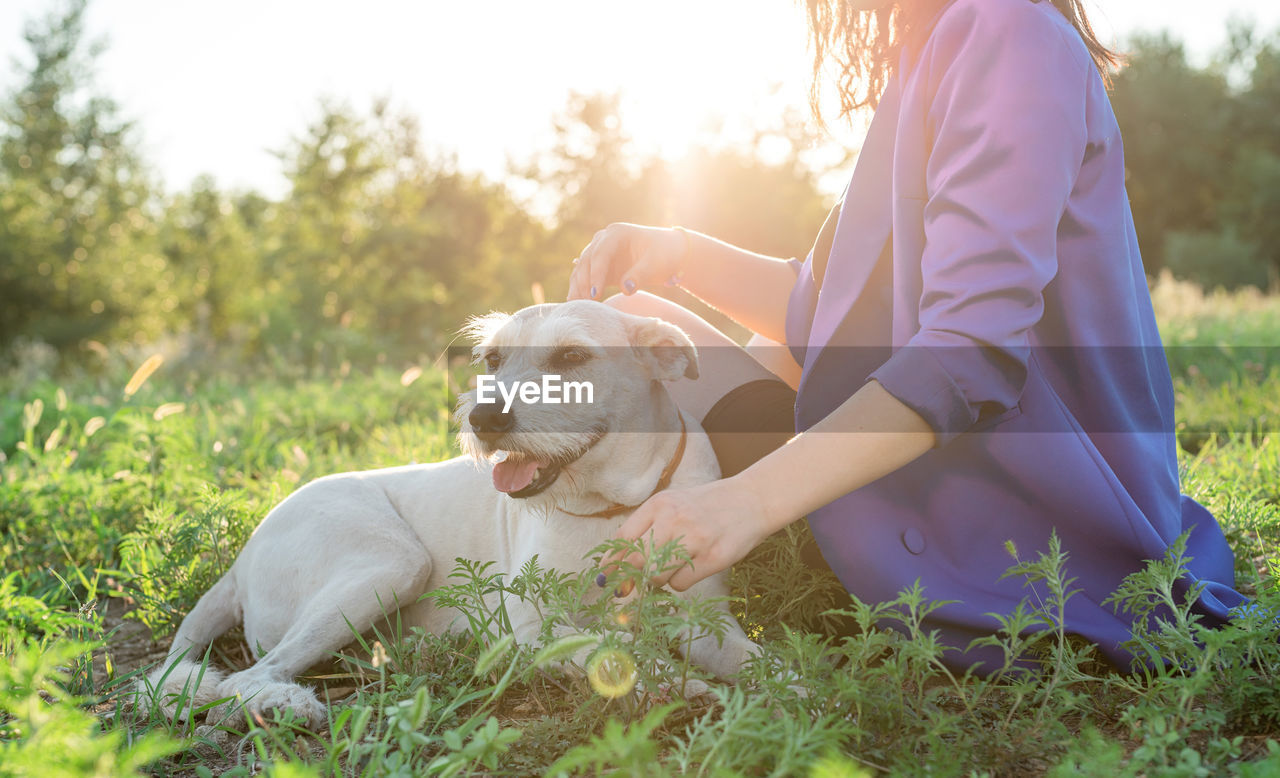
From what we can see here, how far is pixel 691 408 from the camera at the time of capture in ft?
12.1

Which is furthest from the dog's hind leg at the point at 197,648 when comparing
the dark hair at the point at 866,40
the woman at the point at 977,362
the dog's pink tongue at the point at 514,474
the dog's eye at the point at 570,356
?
the dark hair at the point at 866,40

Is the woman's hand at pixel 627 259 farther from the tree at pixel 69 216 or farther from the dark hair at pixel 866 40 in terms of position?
the tree at pixel 69 216

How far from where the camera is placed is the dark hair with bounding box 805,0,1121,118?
8.89 ft

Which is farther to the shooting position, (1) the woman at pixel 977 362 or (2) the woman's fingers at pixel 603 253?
(2) the woman's fingers at pixel 603 253

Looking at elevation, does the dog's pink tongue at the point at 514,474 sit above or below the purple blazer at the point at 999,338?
below

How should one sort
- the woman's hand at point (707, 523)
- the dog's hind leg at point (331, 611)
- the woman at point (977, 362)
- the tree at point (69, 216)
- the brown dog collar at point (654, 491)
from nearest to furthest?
1. the woman's hand at point (707, 523)
2. the woman at point (977, 362)
3. the dog's hind leg at point (331, 611)
4. the brown dog collar at point (654, 491)
5. the tree at point (69, 216)

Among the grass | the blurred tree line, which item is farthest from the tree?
the grass

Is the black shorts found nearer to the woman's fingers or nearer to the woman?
the woman

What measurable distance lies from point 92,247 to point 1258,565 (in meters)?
32.6

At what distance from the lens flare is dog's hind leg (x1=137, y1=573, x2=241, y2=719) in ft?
4.45

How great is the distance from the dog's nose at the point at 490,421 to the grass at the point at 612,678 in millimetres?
524

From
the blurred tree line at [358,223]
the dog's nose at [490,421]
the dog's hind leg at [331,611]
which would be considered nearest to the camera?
the dog's hind leg at [331,611]

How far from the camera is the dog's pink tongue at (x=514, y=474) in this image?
296 centimetres

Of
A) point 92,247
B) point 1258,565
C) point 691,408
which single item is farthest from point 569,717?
point 92,247
